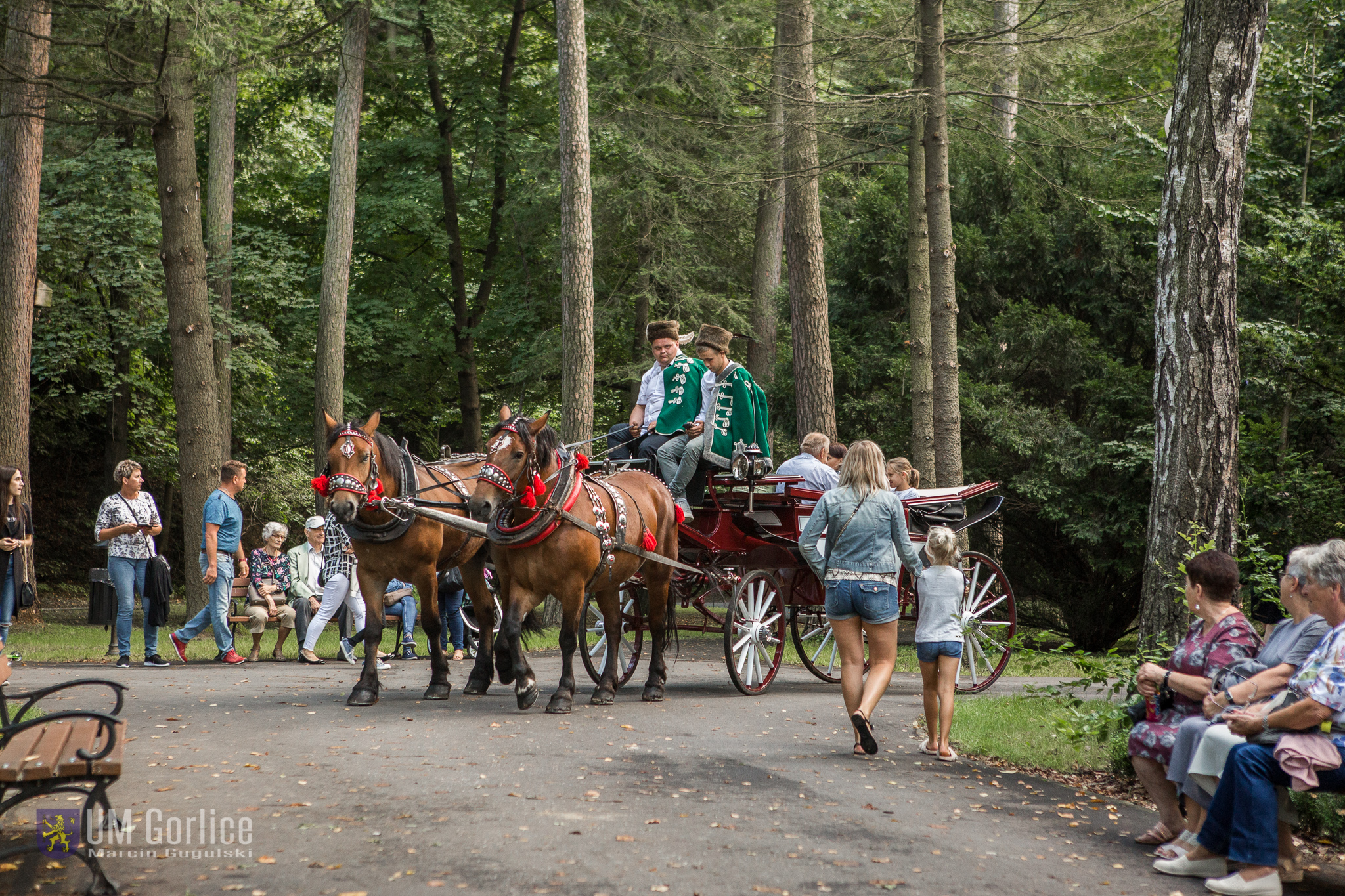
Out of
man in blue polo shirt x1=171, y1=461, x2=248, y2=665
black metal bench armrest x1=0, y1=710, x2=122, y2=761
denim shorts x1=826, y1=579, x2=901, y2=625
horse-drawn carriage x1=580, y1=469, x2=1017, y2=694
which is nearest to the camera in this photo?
black metal bench armrest x1=0, y1=710, x2=122, y2=761

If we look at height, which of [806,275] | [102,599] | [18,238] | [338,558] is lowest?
[102,599]

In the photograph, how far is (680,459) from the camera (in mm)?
9891

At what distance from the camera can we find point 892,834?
5340 mm

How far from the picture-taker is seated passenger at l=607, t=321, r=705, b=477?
32.6ft

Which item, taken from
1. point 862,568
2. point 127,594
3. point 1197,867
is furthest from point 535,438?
point 127,594

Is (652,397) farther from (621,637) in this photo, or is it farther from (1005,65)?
(1005,65)

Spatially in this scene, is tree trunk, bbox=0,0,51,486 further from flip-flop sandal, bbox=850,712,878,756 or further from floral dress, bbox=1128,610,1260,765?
floral dress, bbox=1128,610,1260,765

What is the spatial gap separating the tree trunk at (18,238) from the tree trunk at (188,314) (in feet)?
6.07

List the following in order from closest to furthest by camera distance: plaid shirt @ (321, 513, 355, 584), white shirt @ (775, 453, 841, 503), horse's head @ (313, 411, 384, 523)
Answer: horse's head @ (313, 411, 384, 523)
white shirt @ (775, 453, 841, 503)
plaid shirt @ (321, 513, 355, 584)

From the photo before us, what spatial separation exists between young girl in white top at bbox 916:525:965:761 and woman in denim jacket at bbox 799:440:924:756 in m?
0.15

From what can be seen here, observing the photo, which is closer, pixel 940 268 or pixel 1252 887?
pixel 1252 887

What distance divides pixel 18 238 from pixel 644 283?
10.1 meters

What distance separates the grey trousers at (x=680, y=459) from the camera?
9.74m

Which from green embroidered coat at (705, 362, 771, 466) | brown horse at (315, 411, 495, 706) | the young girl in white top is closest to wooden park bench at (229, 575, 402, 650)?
brown horse at (315, 411, 495, 706)
